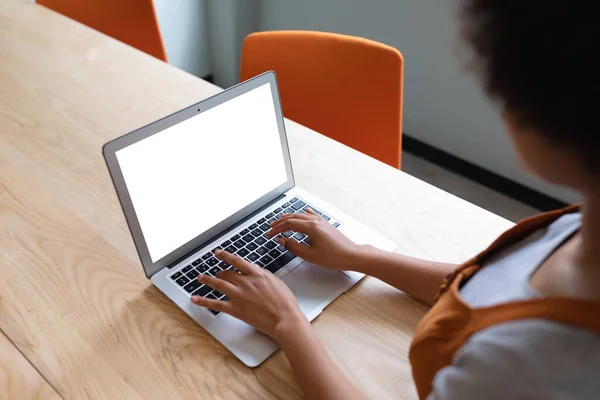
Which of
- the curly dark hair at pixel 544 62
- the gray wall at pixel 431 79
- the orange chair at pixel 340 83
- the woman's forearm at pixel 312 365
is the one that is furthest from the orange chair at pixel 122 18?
the curly dark hair at pixel 544 62

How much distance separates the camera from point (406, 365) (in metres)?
0.68

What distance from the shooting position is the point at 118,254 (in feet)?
2.74

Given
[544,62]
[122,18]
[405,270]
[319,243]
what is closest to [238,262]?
[319,243]

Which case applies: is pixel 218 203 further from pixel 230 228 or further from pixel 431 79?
pixel 431 79

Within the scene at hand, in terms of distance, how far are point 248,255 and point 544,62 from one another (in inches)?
21.2

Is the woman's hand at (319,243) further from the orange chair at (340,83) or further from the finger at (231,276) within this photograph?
the orange chair at (340,83)

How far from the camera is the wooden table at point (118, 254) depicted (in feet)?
2.19

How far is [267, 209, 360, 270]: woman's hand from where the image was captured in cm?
78

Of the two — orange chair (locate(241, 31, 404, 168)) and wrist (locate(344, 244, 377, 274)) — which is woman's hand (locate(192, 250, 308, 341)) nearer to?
wrist (locate(344, 244, 377, 274))

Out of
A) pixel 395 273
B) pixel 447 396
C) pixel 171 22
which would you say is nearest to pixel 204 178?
pixel 395 273

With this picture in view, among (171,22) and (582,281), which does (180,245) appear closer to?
(582,281)

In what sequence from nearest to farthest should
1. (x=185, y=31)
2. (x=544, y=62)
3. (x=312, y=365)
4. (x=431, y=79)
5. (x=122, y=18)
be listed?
(x=544, y=62) < (x=312, y=365) < (x=122, y=18) < (x=431, y=79) < (x=185, y=31)

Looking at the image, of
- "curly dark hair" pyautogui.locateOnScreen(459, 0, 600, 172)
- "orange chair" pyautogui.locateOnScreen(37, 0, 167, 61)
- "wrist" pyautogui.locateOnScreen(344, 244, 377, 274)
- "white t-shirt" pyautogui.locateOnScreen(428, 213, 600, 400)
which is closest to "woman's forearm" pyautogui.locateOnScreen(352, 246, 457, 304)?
"wrist" pyautogui.locateOnScreen(344, 244, 377, 274)

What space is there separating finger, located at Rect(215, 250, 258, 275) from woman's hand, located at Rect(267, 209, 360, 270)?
8 centimetres
